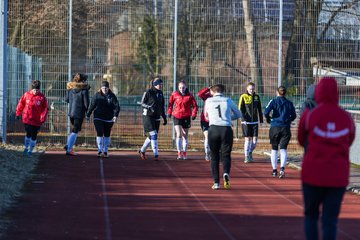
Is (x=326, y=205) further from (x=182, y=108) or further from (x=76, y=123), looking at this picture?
(x=76, y=123)

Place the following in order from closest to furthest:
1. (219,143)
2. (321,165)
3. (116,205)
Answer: (321,165) < (116,205) < (219,143)

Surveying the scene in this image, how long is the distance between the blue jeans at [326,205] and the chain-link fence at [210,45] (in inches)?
625

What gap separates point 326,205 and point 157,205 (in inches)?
199

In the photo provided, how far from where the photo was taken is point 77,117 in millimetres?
20578

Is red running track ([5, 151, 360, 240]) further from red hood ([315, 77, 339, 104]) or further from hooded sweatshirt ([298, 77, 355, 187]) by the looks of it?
red hood ([315, 77, 339, 104])

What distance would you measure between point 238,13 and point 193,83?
7.90ft

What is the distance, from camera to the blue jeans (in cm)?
824

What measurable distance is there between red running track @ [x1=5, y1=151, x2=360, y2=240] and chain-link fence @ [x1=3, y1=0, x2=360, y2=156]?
513 cm

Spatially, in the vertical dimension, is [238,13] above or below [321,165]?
above

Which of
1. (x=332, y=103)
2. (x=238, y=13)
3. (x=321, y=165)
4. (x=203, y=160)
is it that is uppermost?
(x=238, y=13)

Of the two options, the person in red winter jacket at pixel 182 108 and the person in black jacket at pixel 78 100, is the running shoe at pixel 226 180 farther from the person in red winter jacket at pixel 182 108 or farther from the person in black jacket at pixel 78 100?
the person in black jacket at pixel 78 100

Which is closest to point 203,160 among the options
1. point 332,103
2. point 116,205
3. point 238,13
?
point 238,13

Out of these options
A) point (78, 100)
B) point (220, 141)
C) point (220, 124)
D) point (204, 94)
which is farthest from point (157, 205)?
point (78, 100)

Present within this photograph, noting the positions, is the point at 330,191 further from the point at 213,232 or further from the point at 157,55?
the point at 157,55
